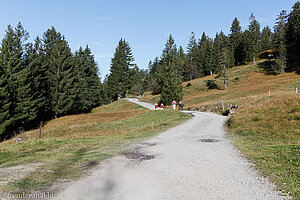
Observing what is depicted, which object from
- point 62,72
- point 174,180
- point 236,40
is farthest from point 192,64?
point 174,180

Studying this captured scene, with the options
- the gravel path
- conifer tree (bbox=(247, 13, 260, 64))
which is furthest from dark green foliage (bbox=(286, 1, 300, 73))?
the gravel path

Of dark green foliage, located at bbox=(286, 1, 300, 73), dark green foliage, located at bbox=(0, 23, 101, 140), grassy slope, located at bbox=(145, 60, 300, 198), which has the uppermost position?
dark green foliage, located at bbox=(286, 1, 300, 73)

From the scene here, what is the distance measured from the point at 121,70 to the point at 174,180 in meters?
71.5

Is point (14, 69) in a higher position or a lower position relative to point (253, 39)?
lower

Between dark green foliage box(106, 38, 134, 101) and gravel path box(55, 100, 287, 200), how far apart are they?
223 feet

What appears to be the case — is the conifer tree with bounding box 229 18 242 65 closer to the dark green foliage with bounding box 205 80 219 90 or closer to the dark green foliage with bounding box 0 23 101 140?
the dark green foliage with bounding box 205 80 219 90

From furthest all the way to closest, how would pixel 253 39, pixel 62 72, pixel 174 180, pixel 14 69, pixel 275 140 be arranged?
1. pixel 253 39
2. pixel 62 72
3. pixel 14 69
4. pixel 275 140
5. pixel 174 180

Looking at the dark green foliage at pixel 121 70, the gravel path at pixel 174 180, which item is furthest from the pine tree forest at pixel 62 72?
the gravel path at pixel 174 180

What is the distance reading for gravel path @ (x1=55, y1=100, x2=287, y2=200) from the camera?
180 inches

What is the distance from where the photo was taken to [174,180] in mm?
5492

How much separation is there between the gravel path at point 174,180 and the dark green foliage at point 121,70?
68005 mm

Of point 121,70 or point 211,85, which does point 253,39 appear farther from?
point 121,70

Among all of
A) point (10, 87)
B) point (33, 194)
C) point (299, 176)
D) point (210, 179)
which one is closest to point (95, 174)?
point (33, 194)

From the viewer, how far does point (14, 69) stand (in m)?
31.7
